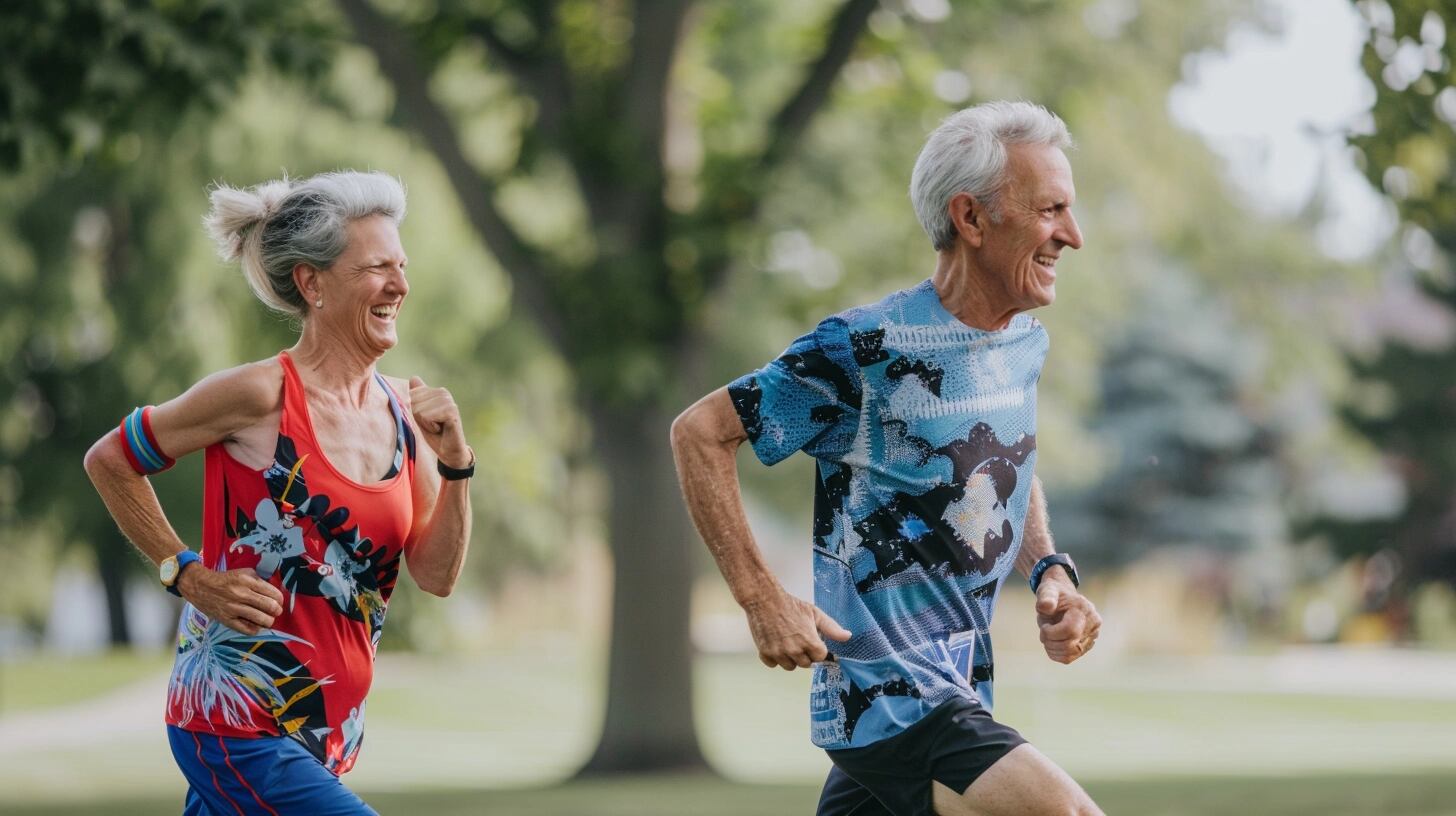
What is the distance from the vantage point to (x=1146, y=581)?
1577 inches

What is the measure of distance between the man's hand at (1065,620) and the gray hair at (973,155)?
2.56 ft

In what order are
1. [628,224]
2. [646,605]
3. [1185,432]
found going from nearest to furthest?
1. [628,224]
2. [646,605]
3. [1185,432]

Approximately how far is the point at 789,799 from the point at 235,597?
10.2 metres

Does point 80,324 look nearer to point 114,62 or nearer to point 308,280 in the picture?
point 114,62

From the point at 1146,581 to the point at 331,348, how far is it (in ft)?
122

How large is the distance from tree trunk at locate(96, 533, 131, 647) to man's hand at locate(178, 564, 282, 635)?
25.2 m

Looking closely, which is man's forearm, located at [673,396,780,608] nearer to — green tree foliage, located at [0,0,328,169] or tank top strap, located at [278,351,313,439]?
tank top strap, located at [278,351,313,439]

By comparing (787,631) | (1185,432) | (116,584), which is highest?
(1185,432)

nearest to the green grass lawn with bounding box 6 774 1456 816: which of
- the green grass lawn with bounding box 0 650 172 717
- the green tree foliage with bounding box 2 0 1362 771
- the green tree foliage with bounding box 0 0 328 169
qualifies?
the green tree foliage with bounding box 2 0 1362 771

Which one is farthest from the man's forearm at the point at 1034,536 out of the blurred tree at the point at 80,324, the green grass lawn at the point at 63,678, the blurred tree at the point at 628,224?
the green grass lawn at the point at 63,678

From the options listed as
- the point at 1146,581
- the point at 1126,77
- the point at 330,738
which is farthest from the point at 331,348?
the point at 1146,581

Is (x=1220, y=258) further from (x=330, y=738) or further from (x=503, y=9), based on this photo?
(x=330, y=738)

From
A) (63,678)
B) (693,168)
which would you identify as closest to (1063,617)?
(693,168)

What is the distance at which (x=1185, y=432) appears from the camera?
5016 cm
